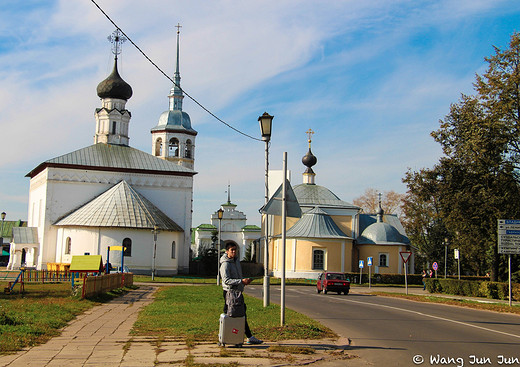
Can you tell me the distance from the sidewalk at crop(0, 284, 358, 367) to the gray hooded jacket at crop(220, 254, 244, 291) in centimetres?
106

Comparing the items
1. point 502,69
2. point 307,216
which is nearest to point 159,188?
point 307,216

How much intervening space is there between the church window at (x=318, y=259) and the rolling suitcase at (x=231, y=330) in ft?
149

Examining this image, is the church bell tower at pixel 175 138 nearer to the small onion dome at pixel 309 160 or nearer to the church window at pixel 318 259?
the small onion dome at pixel 309 160

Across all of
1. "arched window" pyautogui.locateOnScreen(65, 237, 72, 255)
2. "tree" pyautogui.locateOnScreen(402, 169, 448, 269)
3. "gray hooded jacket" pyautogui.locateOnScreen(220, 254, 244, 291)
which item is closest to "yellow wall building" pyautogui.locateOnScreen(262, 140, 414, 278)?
"tree" pyautogui.locateOnScreen(402, 169, 448, 269)

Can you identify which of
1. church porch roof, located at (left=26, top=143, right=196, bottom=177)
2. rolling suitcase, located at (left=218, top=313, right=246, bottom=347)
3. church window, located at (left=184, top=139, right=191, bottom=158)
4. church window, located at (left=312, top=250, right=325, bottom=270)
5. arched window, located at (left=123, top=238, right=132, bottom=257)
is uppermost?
church window, located at (left=184, top=139, right=191, bottom=158)

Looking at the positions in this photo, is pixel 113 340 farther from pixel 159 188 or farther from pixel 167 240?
pixel 159 188

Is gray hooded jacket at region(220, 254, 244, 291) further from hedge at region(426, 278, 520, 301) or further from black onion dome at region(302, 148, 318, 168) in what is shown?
black onion dome at region(302, 148, 318, 168)

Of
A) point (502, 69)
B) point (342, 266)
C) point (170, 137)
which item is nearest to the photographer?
point (502, 69)

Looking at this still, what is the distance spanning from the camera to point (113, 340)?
11.6 metres

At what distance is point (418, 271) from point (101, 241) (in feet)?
154

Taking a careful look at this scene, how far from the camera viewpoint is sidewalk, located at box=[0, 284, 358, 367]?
361 inches

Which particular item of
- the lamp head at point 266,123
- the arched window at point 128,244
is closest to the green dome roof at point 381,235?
the arched window at point 128,244

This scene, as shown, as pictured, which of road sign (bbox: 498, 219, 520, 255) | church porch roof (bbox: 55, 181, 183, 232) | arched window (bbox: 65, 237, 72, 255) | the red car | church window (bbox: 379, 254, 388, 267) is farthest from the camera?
church window (bbox: 379, 254, 388, 267)

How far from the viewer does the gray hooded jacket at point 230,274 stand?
1056 cm
